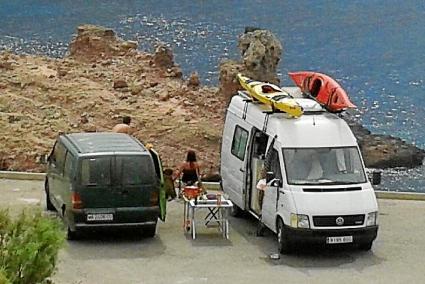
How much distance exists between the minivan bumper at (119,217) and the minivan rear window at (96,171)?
16.6 inches

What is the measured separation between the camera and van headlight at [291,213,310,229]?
17406 millimetres

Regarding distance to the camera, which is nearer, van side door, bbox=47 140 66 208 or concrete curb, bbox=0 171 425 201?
van side door, bbox=47 140 66 208

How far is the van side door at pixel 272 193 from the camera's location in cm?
1805

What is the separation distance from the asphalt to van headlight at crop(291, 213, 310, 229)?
61 cm

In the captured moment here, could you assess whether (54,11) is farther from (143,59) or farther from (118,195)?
(118,195)

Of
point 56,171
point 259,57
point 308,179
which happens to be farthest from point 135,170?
point 259,57

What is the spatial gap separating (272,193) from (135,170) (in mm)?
2075

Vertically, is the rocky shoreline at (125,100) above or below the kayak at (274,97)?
below

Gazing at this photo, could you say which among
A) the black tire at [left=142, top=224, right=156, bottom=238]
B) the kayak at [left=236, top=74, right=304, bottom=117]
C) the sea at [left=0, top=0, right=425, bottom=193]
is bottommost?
the sea at [left=0, top=0, right=425, bottom=193]

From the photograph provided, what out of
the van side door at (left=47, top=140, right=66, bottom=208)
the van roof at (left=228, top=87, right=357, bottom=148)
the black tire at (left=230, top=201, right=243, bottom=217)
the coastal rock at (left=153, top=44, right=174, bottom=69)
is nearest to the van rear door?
the van side door at (left=47, top=140, right=66, bottom=208)

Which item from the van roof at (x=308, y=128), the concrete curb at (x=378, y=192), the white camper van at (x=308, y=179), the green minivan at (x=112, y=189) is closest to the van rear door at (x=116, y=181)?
the green minivan at (x=112, y=189)

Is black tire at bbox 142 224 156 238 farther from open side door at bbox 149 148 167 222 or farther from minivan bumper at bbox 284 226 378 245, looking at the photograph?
minivan bumper at bbox 284 226 378 245

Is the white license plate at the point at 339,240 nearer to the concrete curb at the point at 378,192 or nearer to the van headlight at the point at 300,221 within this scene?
the van headlight at the point at 300,221

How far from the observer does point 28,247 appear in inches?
473
